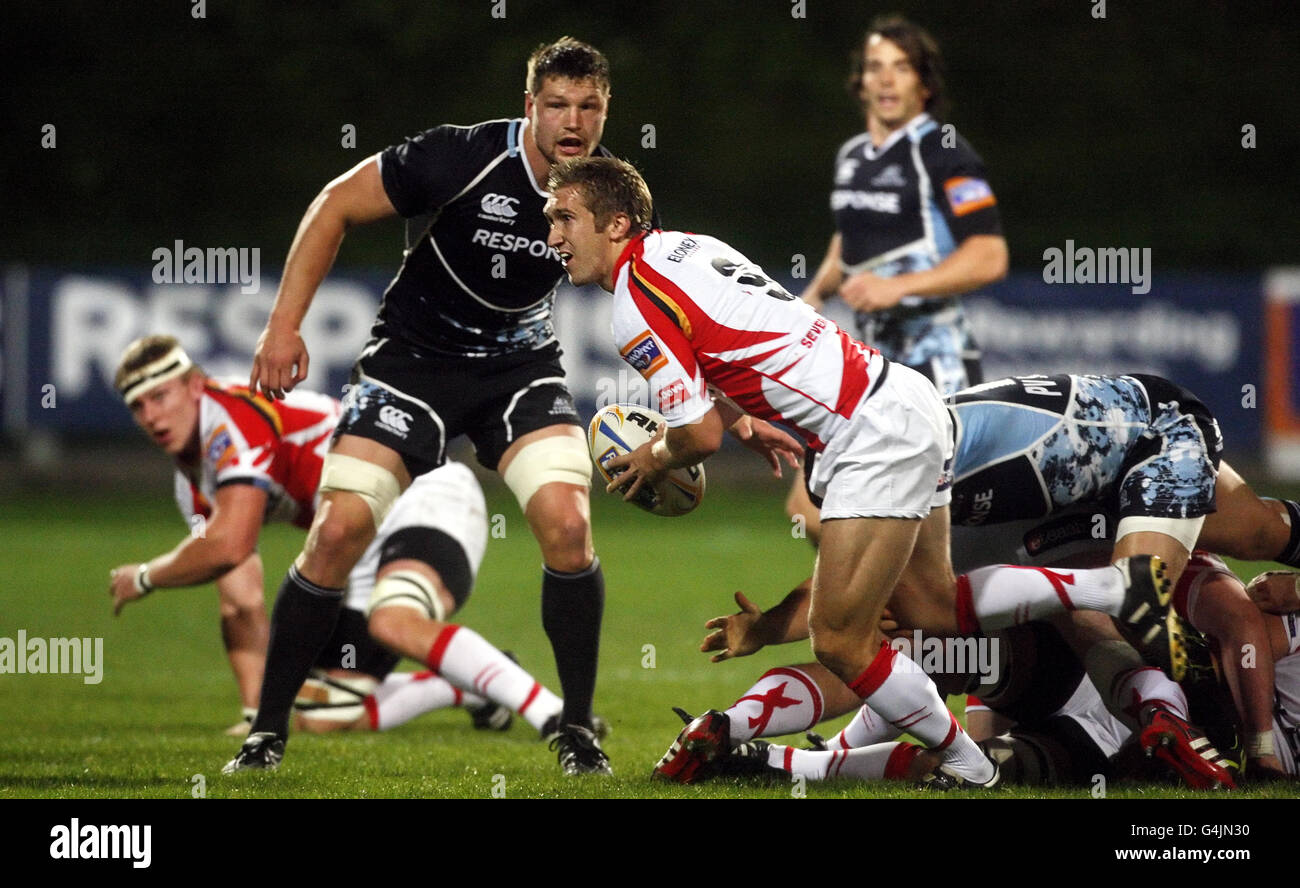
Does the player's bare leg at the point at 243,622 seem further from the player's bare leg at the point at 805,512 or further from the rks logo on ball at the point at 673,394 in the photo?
A: the rks logo on ball at the point at 673,394

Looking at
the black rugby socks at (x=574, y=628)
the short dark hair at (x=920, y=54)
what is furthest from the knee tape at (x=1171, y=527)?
the short dark hair at (x=920, y=54)

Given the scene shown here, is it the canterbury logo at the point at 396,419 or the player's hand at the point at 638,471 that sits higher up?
the canterbury logo at the point at 396,419

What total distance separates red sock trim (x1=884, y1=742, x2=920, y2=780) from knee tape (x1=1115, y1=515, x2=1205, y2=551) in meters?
0.84

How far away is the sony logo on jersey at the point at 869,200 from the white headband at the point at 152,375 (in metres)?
2.65

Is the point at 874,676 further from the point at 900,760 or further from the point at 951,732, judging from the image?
the point at 900,760

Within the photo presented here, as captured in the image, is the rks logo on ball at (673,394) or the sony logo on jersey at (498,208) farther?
the sony logo on jersey at (498,208)

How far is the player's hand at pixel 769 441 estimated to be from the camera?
190 inches

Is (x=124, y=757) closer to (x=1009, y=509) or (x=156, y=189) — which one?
(x=1009, y=509)

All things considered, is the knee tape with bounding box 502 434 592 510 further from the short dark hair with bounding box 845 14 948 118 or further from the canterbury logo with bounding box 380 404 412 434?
the short dark hair with bounding box 845 14 948 118

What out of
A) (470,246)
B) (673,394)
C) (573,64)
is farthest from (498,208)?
(673,394)

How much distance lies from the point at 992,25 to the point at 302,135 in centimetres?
964

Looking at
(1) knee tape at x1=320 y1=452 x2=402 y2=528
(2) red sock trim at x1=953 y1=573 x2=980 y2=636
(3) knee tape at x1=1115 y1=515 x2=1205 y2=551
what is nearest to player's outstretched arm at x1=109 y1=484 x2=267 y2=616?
(1) knee tape at x1=320 y1=452 x2=402 y2=528

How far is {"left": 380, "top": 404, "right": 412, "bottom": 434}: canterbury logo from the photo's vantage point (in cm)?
515

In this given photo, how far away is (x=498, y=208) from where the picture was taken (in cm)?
511
